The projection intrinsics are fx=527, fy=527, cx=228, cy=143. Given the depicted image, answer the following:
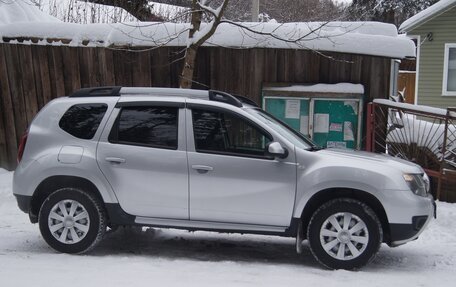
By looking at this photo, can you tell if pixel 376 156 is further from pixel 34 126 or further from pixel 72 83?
pixel 72 83

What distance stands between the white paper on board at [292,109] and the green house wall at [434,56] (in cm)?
1221

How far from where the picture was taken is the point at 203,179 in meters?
5.50

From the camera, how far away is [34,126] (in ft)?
19.1

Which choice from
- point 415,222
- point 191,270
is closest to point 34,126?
point 191,270

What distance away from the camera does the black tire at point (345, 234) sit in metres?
5.27

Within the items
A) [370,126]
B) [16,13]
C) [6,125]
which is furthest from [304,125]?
[16,13]

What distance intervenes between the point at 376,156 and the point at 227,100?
5.83ft

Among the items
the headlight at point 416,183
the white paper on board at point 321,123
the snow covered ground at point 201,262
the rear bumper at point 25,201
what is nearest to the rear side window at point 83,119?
the rear bumper at point 25,201

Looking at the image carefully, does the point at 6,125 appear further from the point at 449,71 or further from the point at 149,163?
the point at 449,71

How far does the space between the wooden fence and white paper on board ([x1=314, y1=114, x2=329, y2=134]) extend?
0.61 metres

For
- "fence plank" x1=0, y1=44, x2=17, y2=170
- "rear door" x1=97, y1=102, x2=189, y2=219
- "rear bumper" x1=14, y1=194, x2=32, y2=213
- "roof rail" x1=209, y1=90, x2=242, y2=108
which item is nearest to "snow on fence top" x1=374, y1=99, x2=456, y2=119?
"roof rail" x1=209, y1=90, x2=242, y2=108

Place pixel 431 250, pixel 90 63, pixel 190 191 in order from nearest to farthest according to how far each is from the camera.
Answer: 1. pixel 190 191
2. pixel 431 250
3. pixel 90 63

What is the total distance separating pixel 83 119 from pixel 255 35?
4.03m

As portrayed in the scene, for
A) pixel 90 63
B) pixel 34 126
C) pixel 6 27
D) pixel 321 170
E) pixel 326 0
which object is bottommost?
pixel 321 170
